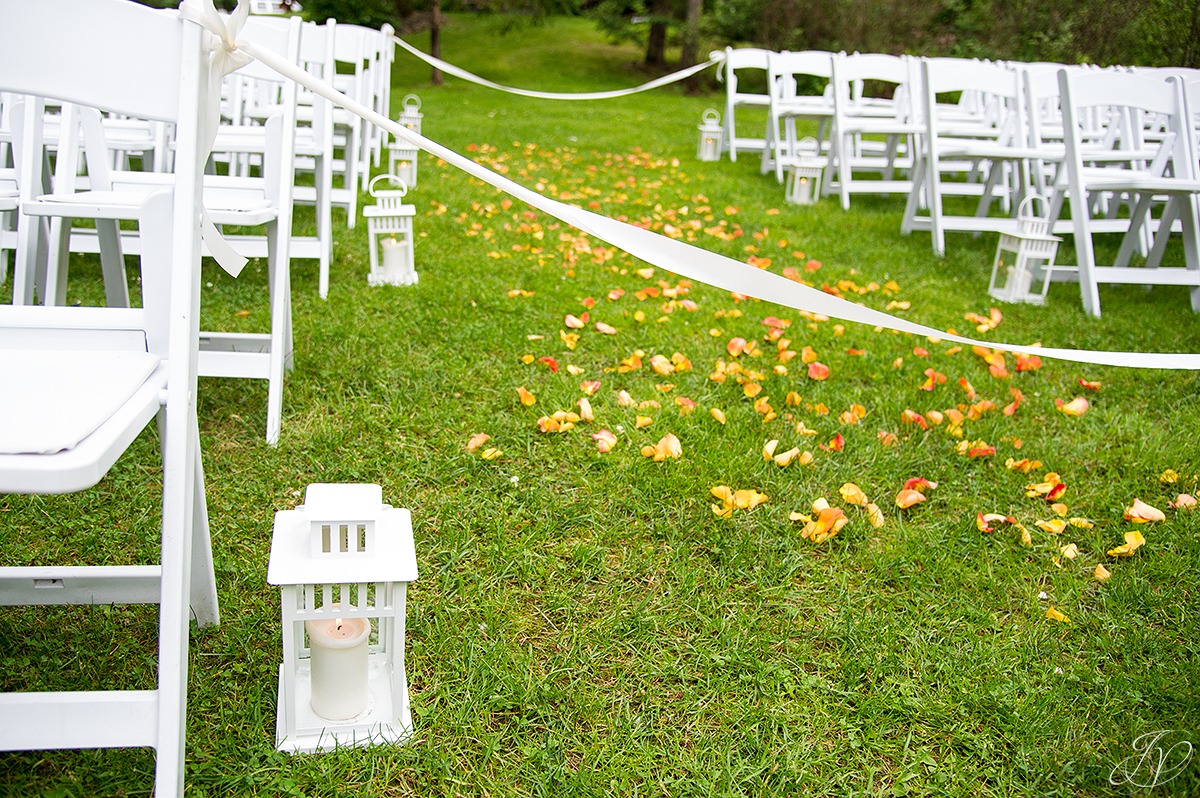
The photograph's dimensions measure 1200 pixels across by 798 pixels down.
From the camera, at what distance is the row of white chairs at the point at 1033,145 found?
434 centimetres

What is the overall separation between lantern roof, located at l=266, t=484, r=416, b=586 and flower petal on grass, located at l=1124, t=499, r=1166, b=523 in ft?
6.08

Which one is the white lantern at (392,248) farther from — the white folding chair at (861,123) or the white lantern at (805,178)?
the white lantern at (805,178)

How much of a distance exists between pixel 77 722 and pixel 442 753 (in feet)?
1.88

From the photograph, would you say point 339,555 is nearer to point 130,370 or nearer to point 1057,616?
point 130,370

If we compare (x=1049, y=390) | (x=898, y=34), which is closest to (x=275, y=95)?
(x=1049, y=390)

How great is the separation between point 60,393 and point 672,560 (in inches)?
52.4

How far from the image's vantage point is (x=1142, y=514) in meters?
2.36

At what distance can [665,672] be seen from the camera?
5.76ft

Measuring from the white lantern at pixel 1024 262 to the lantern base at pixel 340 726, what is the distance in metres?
3.80

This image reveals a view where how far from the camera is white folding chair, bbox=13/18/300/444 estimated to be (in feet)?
8.04

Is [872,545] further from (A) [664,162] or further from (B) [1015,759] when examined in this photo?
(A) [664,162]

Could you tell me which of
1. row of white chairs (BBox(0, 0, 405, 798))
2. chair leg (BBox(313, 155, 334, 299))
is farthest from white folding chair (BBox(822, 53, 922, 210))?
row of white chairs (BBox(0, 0, 405, 798))

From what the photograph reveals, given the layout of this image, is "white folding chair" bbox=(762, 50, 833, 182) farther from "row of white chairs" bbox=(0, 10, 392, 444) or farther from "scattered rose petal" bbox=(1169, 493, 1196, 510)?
"scattered rose petal" bbox=(1169, 493, 1196, 510)

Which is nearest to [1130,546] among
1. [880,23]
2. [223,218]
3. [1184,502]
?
[1184,502]
